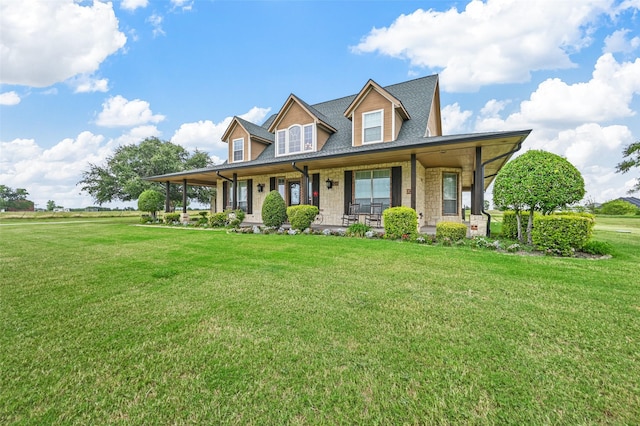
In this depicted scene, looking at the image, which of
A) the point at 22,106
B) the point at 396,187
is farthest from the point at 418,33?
the point at 22,106

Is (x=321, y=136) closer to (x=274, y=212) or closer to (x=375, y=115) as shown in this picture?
(x=375, y=115)

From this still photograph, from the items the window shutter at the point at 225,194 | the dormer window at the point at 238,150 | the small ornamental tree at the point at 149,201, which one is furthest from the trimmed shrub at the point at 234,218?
the small ornamental tree at the point at 149,201

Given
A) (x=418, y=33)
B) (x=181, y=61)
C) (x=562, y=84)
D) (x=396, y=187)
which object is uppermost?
(x=181, y=61)

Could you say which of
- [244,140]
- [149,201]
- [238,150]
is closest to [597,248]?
[244,140]

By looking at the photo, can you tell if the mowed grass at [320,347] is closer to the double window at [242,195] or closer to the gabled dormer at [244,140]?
the double window at [242,195]

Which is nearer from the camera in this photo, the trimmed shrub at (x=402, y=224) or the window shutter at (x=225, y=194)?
the trimmed shrub at (x=402, y=224)

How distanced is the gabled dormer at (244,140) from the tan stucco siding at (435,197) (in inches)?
375

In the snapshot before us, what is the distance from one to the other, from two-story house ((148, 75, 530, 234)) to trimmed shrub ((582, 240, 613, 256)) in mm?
2489

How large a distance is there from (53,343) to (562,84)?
66.5 feet

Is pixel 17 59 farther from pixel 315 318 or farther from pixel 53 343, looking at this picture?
pixel 315 318

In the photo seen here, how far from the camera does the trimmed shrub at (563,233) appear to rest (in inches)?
236

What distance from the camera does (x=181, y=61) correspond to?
15.6 m

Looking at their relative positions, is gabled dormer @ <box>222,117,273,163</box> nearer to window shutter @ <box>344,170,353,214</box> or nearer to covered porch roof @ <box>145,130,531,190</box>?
covered porch roof @ <box>145,130,531,190</box>

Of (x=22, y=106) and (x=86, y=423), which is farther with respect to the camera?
(x=22, y=106)
